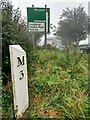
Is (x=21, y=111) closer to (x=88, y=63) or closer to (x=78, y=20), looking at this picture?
(x=88, y=63)

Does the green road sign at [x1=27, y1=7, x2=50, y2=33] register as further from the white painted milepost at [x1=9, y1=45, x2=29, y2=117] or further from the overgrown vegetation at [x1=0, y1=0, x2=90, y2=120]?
the white painted milepost at [x1=9, y1=45, x2=29, y2=117]

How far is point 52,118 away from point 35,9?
4898mm

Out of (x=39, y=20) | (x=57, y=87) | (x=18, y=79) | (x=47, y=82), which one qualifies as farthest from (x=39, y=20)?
(x=18, y=79)

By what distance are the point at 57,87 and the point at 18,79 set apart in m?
1.39

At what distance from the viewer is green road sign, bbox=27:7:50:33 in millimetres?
9526

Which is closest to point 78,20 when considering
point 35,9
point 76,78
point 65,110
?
point 35,9

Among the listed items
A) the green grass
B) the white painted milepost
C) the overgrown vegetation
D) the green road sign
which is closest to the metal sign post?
the green road sign

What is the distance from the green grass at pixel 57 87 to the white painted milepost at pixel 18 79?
209 mm

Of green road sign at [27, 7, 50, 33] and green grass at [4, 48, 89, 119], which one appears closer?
green grass at [4, 48, 89, 119]

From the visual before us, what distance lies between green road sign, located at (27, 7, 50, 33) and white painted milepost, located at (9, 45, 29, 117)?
3.85 metres

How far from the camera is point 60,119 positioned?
537cm

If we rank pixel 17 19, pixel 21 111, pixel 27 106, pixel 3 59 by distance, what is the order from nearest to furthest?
pixel 21 111, pixel 27 106, pixel 3 59, pixel 17 19

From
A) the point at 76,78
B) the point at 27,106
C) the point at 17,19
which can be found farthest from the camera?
the point at 17,19

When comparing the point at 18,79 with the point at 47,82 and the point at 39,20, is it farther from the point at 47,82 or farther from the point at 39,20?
the point at 39,20
